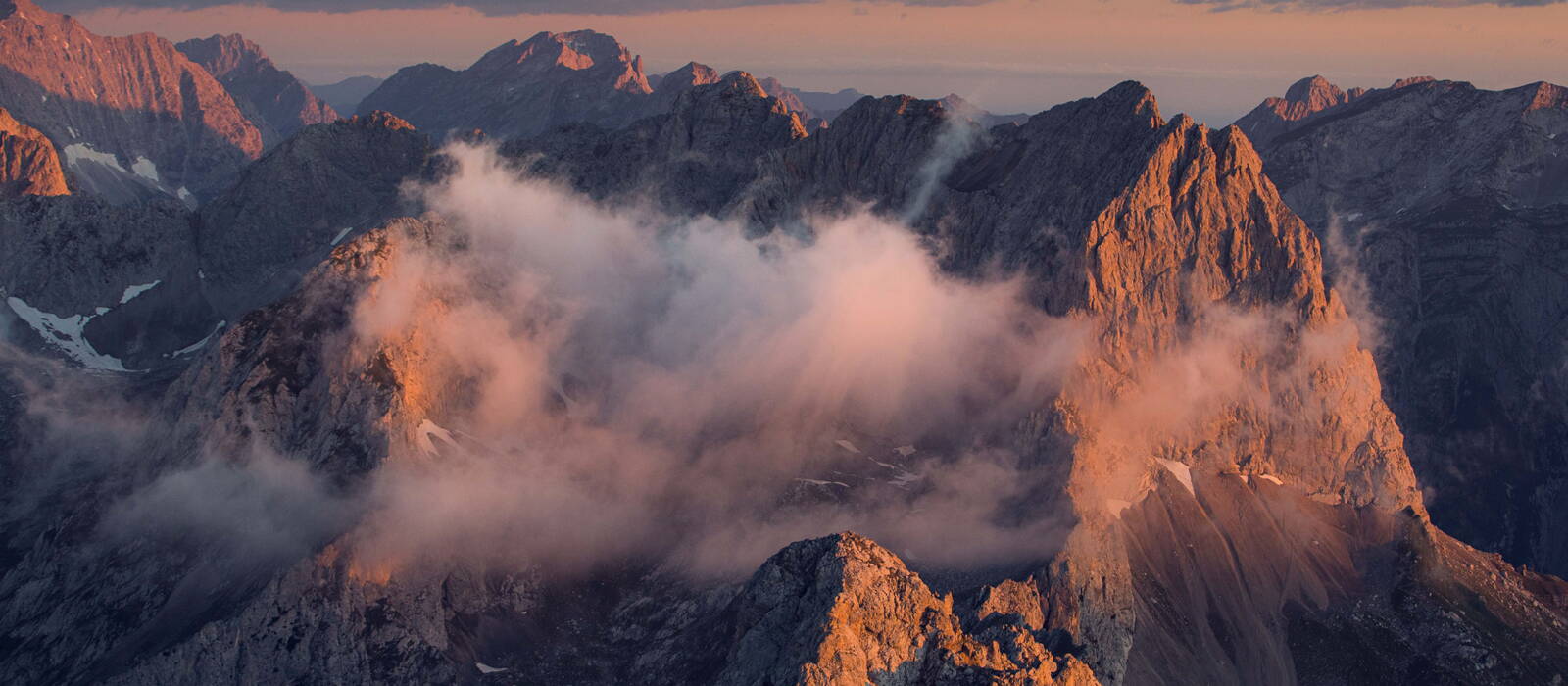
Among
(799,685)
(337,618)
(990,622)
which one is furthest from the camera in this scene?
(337,618)

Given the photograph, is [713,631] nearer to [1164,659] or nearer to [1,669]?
[1164,659]

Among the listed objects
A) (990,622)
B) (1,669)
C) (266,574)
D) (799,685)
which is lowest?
(1,669)

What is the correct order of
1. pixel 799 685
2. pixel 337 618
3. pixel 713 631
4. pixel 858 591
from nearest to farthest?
1. pixel 799 685
2. pixel 858 591
3. pixel 713 631
4. pixel 337 618

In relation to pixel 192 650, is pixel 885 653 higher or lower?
higher

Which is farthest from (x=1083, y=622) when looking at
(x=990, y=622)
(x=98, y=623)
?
(x=98, y=623)

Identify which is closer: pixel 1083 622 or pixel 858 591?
pixel 858 591

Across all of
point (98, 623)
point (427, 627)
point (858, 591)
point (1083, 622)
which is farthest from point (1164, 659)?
point (98, 623)

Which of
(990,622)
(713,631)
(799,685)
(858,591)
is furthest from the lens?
(713,631)

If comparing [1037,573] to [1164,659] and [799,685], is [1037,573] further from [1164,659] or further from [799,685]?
[799,685]

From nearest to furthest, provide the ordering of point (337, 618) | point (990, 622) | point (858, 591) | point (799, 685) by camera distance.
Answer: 1. point (799, 685)
2. point (858, 591)
3. point (990, 622)
4. point (337, 618)
